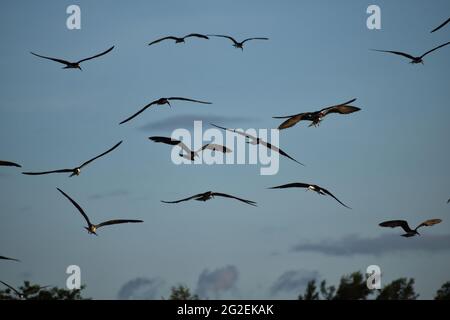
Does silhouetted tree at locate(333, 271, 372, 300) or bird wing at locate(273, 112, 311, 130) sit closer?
bird wing at locate(273, 112, 311, 130)

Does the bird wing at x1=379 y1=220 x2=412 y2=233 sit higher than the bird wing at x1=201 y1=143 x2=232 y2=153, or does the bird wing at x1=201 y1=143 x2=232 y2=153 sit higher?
the bird wing at x1=201 y1=143 x2=232 y2=153

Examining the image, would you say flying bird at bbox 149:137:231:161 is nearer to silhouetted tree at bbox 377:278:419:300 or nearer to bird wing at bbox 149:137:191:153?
bird wing at bbox 149:137:191:153

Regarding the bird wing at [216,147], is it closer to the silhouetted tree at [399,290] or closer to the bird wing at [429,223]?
the bird wing at [429,223]

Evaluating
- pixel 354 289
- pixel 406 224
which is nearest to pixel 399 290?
pixel 354 289

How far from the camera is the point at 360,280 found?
10862cm

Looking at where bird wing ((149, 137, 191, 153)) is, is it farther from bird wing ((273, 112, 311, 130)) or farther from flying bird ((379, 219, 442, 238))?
flying bird ((379, 219, 442, 238))

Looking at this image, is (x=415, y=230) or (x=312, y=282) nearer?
(x=415, y=230)

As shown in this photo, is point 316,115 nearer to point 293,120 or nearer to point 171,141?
point 293,120

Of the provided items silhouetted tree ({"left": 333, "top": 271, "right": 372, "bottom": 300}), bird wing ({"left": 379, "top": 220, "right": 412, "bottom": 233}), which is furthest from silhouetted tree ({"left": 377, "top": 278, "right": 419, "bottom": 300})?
bird wing ({"left": 379, "top": 220, "right": 412, "bottom": 233})

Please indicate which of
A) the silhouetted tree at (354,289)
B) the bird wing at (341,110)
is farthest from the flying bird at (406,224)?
the silhouetted tree at (354,289)

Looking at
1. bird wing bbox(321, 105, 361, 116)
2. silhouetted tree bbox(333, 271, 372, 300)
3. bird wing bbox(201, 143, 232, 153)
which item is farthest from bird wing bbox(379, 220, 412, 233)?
silhouetted tree bbox(333, 271, 372, 300)
